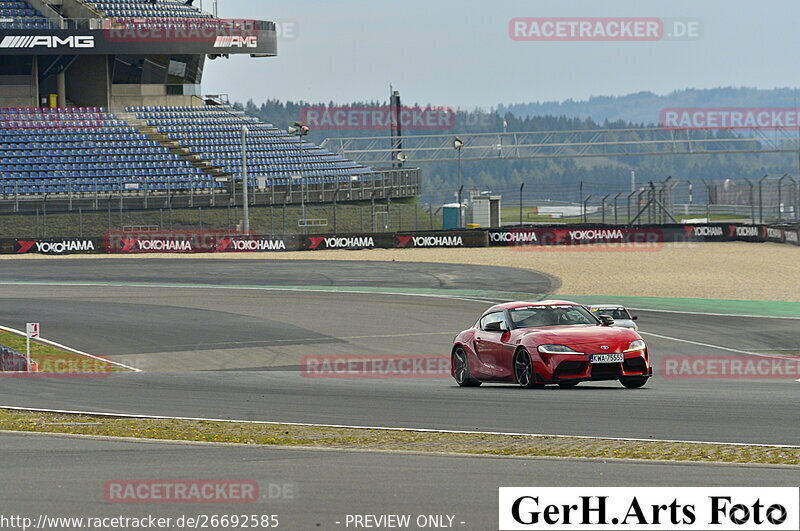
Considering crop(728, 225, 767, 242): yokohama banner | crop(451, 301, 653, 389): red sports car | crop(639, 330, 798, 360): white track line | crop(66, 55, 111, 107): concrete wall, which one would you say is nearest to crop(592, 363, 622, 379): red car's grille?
crop(451, 301, 653, 389): red sports car

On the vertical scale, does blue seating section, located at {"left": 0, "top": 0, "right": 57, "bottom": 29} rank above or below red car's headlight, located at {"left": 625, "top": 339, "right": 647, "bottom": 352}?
above

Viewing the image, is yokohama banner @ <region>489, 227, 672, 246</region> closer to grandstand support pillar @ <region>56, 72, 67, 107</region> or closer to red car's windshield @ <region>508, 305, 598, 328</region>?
grandstand support pillar @ <region>56, 72, 67, 107</region>

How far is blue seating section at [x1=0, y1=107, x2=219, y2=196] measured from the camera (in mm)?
54719

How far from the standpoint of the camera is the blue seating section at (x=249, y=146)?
59.8 meters

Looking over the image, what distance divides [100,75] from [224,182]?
14195 millimetres

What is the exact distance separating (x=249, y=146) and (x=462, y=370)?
4799 centimetres

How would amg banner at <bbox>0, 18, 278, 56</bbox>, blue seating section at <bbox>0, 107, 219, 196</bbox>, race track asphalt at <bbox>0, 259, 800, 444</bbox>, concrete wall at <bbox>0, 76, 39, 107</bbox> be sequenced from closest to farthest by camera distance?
race track asphalt at <bbox>0, 259, 800, 444</bbox>
blue seating section at <bbox>0, 107, 219, 196</bbox>
amg banner at <bbox>0, 18, 278, 56</bbox>
concrete wall at <bbox>0, 76, 39, 107</bbox>

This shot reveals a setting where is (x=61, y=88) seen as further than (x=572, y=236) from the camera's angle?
Yes

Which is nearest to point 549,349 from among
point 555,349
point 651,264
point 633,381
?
point 555,349

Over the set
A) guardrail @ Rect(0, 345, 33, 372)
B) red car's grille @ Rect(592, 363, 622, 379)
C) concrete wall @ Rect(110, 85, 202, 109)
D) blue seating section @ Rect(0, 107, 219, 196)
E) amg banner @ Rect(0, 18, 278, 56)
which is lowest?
guardrail @ Rect(0, 345, 33, 372)

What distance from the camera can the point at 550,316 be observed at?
15227 mm

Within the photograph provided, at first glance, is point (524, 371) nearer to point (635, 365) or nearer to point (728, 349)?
point (635, 365)

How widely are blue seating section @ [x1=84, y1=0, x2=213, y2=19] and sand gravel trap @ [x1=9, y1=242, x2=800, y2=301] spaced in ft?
83.3

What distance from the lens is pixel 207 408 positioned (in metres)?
13.6
